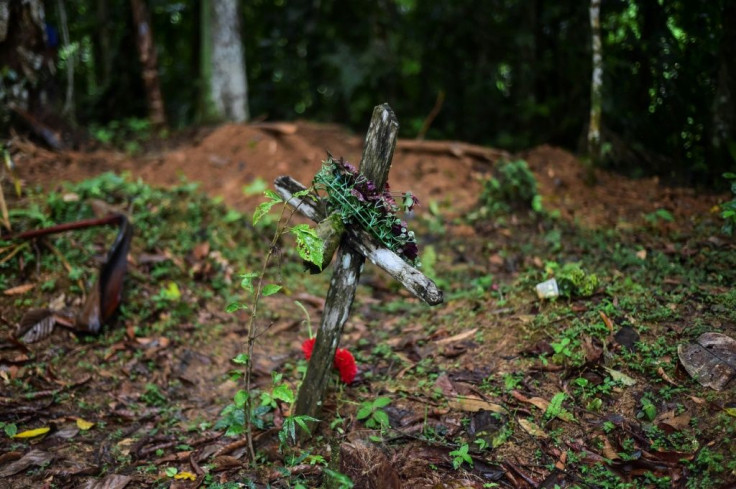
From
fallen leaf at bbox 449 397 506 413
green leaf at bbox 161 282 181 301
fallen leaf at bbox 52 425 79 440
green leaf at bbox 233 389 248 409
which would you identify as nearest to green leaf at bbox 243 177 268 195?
green leaf at bbox 161 282 181 301

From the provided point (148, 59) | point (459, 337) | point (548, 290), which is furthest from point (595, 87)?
point (148, 59)

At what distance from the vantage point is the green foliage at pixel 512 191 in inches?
220

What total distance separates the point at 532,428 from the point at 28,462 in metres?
2.66

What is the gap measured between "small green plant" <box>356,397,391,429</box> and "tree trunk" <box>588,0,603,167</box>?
4120 mm

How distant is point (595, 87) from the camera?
5.52 metres

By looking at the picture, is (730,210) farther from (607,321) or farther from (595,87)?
(595,87)

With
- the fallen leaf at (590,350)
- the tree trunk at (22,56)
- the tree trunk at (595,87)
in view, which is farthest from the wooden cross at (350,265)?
the tree trunk at (22,56)

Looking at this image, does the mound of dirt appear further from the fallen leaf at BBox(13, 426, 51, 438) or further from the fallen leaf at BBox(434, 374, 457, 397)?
the fallen leaf at BBox(13, 426, 51, 438)

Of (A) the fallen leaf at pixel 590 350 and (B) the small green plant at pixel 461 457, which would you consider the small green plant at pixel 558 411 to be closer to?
(A) the fallen leaf at pixel 590 350

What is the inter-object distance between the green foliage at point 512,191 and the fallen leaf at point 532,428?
3129 millimetres

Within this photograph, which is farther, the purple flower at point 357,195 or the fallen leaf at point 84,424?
the fallen leaf at point 84,424

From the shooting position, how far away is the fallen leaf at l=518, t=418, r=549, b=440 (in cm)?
271

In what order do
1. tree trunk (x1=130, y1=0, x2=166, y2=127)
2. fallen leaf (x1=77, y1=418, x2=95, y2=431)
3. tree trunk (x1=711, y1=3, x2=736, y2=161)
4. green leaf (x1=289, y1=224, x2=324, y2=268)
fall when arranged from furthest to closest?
tree trunk (x1=130, y1=0, x2=166, y2=127) < tree trunk (x1=711, y1=3, x2=736, y2=161) < fallen leaf (x1=77, y1=418, x2=95, y2=431) < green leaf (x1=289, y1=224, x2=324, y2=268)

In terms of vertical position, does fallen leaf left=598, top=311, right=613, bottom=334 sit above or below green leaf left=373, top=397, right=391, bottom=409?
above
